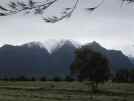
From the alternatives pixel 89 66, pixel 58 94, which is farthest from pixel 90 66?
pixel 58 94

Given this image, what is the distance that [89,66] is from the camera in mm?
77062

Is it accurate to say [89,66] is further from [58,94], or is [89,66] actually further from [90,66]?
[58,94]

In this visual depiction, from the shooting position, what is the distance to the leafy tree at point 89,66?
7681 cm

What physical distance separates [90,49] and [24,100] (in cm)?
4317

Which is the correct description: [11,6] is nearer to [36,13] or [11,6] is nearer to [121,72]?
[36,13]

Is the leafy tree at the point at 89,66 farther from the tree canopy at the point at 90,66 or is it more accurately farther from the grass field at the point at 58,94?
the grass field at the point at 58,94

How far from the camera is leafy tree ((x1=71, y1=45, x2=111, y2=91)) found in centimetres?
7681

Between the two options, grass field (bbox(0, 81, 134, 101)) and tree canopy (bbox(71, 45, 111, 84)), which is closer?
grass field (bbox(0, 81, 134, 101))

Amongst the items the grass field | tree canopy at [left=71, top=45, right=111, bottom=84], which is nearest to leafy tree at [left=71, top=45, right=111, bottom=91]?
tree canopy at [left=71, top=45, right=111, bottom=84]

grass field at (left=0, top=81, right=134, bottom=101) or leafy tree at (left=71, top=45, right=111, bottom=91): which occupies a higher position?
leafy tree at (left=71, top=45, right=111, bottom=91)

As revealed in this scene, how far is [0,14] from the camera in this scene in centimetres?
658

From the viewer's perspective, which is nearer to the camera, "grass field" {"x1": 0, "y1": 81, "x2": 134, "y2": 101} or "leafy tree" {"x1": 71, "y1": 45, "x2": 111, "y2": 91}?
"grass field" {"x1": 0, "y1": 81, "x2": 134, "y2": 101}

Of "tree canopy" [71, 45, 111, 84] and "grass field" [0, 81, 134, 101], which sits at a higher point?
"tree canopy" [71, 45, 111, 84]

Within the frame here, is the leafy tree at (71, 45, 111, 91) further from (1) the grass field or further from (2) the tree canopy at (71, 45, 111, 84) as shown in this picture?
(1) the grass field
